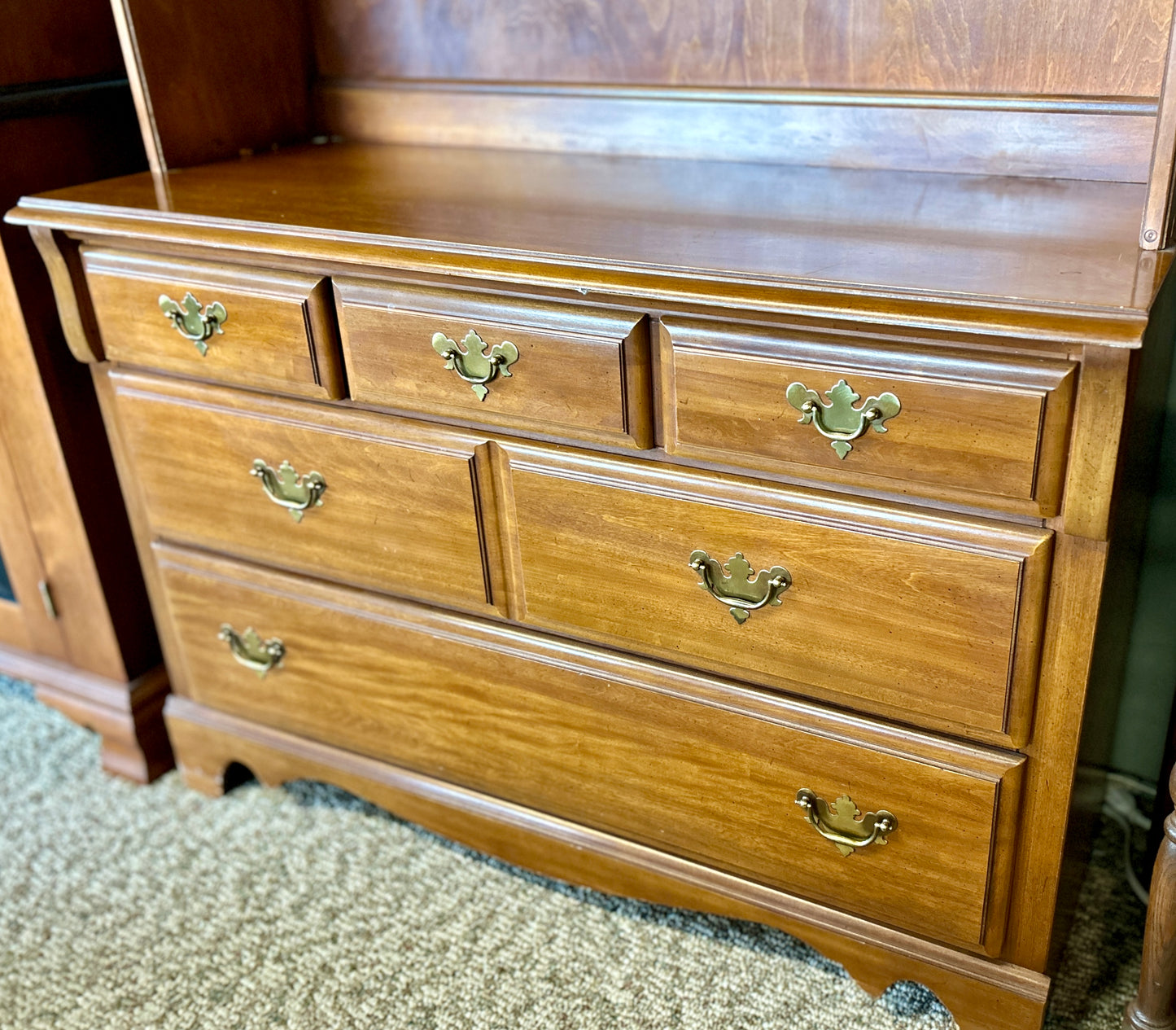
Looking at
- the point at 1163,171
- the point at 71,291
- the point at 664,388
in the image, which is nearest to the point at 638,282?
the point at 664,388

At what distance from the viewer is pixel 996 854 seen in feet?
3.78

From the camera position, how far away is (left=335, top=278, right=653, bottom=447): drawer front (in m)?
1.12

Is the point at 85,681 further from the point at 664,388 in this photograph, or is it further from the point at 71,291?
the point at 664,388

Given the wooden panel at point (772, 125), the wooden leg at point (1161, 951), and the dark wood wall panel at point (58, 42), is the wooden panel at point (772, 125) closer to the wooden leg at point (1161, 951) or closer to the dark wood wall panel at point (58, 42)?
the dark wood wall panel at point (58, 42)

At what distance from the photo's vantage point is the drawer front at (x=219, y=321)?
1.29 meters

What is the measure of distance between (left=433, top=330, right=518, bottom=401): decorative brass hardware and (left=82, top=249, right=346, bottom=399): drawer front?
0.52ft

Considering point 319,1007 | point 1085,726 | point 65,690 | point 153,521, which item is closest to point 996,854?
point 1085,726

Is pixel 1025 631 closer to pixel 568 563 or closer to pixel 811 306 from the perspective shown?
pixel 811 306

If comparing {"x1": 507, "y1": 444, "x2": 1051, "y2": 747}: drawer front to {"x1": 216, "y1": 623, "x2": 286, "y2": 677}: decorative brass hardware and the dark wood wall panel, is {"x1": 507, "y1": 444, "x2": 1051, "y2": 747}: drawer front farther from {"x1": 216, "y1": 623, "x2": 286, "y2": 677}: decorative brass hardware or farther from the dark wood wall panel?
the dark wood wall panel

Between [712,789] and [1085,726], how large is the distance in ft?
1.29

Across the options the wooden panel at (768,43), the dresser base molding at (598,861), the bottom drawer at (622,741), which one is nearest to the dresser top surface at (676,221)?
the wooden panel at (768,43)

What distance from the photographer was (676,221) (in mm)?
1207

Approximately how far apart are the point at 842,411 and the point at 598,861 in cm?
69

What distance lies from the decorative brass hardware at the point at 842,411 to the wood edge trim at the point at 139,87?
877 mm
